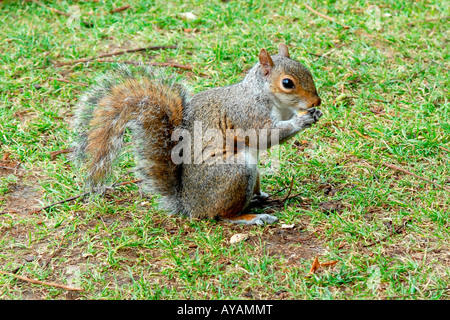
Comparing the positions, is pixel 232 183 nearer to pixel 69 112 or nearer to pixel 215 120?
pixel 215 120

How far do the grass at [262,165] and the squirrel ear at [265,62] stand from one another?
Answer: 0.62 metres

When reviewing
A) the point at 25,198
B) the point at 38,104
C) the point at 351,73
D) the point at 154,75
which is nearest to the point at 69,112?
the point at 38,104

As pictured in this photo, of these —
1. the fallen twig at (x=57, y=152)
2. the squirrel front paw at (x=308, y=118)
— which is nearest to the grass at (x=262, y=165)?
the fallen twig at (x=57, y=152)

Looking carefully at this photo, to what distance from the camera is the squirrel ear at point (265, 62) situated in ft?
8.60

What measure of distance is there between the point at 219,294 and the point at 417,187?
1161 mm

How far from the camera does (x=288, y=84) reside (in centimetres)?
258

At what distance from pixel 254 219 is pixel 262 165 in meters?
0.56

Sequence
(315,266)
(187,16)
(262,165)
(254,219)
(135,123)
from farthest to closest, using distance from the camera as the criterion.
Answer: (187,16)
(262,165)
(254,219)
(135,123)
(315,266)

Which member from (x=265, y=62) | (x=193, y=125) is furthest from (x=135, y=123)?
(x=265, y=62)

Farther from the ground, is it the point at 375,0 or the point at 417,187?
the point at 375,0

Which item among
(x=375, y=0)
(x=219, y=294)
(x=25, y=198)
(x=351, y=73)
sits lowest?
(x=219, y=294)

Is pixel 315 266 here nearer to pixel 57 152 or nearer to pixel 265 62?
pixel 265 62

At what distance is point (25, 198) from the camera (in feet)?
9.43

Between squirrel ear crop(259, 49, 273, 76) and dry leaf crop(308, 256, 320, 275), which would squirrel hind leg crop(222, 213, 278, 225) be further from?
squirrel ear crop(259, 49, 273, 76)
